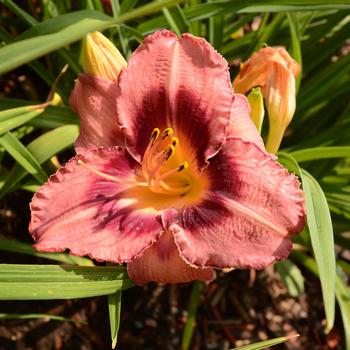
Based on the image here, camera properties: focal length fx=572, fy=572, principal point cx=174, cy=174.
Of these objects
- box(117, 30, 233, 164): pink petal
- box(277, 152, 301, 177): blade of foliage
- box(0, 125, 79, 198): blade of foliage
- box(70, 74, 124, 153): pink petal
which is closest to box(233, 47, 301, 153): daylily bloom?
box(277, 152, 301, 177): blade of foliage

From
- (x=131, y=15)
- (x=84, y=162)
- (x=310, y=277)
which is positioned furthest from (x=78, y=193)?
(x=310, y=277)

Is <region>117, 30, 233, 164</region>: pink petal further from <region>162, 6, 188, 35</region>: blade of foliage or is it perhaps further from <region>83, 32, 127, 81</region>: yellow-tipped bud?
<region>162, 6, 188, 35</region>: blade of foliage

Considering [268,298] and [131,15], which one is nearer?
[131,15]

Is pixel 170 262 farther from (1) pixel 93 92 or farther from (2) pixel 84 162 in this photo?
(1) pixel 93 92

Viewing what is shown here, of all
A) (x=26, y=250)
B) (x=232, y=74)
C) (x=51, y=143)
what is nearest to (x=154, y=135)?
(x=51, y=143)

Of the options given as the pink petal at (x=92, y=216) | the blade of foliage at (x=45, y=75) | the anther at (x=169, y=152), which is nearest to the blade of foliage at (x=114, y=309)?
the pink petal at (x=92, y=216)

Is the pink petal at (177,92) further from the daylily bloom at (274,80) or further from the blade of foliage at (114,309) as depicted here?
the blade of foliage at (114,309)

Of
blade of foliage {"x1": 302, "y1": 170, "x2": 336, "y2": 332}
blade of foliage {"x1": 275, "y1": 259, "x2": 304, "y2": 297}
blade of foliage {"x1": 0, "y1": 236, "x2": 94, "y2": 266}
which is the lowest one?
blade of foliage {"x1": 275, "y1": 259, "x2": 304, "y2": 297}
